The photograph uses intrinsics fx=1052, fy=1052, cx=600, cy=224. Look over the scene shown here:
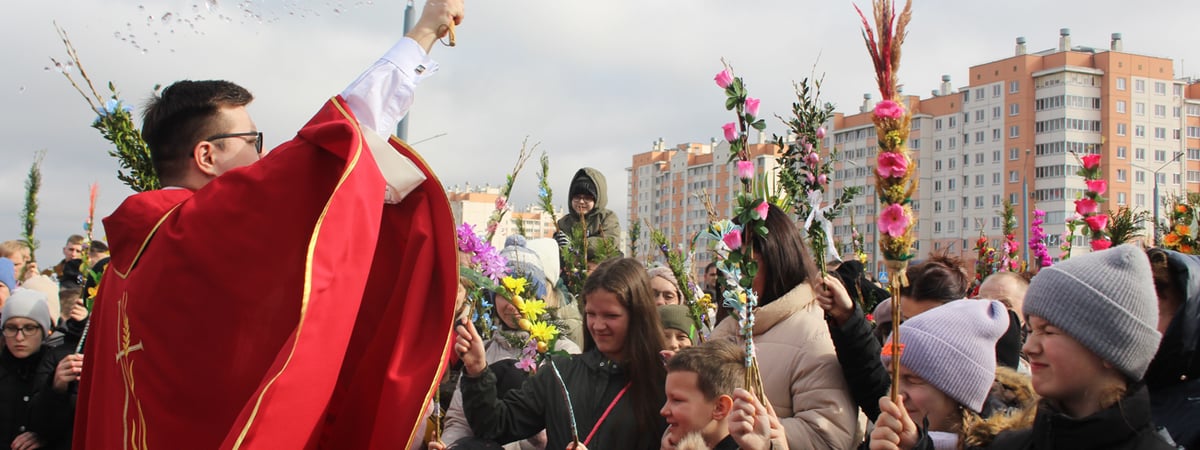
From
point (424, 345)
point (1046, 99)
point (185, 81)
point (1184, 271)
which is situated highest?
point (1046, 99)

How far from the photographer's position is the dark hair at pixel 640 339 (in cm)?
476

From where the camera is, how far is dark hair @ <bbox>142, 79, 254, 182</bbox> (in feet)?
11.7

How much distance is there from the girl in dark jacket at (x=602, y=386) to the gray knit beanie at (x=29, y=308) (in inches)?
144

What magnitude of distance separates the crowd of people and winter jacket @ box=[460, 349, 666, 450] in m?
0.34

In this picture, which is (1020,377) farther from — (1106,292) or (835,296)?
(1106,292)

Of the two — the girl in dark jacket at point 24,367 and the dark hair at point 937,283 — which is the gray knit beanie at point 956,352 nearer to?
the dark hair at point 937,283

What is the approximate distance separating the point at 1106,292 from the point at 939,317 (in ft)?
2.95

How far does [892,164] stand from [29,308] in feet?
19.7

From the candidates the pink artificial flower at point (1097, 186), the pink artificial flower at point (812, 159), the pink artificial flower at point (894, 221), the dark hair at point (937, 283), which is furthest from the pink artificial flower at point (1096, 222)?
the pink artificial flower at point (894, 221)

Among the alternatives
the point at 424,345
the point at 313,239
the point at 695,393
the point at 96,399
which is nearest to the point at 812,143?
the point at 695,393

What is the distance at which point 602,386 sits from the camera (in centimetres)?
486

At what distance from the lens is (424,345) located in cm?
320

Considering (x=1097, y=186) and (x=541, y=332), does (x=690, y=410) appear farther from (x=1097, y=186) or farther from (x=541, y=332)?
(x=1097, y=186)

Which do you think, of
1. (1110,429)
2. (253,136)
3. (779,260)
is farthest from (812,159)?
(253,136)
